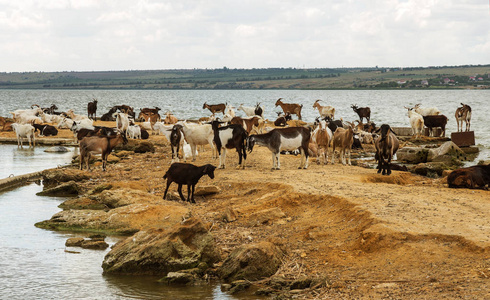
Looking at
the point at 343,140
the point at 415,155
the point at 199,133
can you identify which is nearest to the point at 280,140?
the point at 343,140

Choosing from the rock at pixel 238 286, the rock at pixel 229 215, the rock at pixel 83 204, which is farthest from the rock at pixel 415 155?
the rock at pixel 238 286

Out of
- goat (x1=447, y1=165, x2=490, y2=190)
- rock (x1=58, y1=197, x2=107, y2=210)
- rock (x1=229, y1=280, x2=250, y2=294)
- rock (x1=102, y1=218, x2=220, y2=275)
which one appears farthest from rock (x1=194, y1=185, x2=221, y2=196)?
rock (x1=229, y1=280, x2=250, y2=294)

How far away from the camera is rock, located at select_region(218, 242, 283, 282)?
407 inches

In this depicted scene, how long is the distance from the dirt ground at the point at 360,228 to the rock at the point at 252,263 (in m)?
0.27

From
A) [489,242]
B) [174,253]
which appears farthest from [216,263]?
[489,242]

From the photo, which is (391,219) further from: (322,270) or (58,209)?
(58,209)

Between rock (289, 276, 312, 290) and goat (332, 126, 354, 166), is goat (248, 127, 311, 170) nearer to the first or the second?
goat (332, 126, 354, 166)

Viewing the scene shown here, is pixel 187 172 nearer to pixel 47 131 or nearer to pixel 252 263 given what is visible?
pixel 252 263

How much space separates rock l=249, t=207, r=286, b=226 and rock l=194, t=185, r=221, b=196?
11.1 feet

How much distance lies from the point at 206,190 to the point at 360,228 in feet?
20.4

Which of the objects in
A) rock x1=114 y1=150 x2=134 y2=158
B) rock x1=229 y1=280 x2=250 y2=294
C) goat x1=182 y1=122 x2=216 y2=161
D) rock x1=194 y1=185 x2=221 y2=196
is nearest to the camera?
rock x1=229 y1=280 x2=250 y2=294

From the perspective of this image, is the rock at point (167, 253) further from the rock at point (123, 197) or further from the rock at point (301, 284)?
the rock at point (123, 197)

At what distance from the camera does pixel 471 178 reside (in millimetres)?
15734

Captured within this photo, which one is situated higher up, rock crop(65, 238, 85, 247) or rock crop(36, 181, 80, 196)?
rock crop(36, 181, 80, 196)
